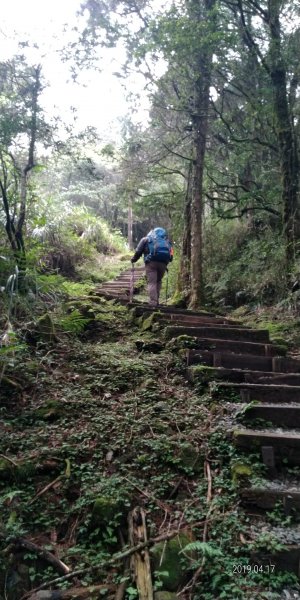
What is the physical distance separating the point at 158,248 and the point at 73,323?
3.04 m

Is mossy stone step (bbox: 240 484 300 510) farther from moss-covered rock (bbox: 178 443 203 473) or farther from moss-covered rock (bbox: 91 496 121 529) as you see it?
moss-covered rock (bbox: 91 496 121 529)

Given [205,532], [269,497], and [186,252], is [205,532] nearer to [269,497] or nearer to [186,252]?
[269,497]

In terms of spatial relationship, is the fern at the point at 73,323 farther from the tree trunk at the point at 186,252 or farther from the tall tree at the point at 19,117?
the tree trunk at the point at 186,252

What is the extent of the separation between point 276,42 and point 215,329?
19.0 feet

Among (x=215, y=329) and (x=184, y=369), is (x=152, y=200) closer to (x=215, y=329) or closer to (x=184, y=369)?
(x=215, y=329)

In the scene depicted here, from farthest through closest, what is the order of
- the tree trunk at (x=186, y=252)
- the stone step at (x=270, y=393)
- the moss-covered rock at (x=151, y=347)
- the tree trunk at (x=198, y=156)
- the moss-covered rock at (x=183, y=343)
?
1. the tree trunk at (x=186, y=252)
2. the tree trunk at (x=198, y=156)
3. the moss-covered rock at (x=151, y=347)
4. the moss-covered rock at (x=183, y=343)
5. the stone step at (x=270, y=393)

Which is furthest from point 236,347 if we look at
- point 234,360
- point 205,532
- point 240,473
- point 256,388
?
point 205,532

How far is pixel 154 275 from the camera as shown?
860cm

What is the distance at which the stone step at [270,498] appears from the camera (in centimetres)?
307

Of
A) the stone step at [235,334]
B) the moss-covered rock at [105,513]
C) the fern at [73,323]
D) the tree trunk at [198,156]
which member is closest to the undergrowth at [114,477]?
the moss-covered rock at [105,513]

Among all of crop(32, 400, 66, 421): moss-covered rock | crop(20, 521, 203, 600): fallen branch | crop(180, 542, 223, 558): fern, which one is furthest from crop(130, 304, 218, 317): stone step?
crop(180, 542, 223, 558): fern

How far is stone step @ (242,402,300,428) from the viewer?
13.4 feet

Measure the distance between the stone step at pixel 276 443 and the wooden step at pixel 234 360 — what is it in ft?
5.65

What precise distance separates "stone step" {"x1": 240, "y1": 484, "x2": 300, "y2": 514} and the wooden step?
2.32 metres
